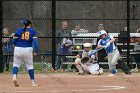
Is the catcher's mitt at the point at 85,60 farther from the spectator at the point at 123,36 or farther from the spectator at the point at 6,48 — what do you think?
the spectator at the point at 6,48

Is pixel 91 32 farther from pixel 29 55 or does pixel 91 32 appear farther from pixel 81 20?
pixel 29 55

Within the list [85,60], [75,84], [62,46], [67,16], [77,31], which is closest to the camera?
[75,84]

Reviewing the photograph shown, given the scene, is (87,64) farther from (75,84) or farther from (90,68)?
(75,84)

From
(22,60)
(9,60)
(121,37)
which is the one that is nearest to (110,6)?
(121,37)

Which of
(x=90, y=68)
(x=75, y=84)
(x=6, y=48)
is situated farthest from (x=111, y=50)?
(x=6, y=48)

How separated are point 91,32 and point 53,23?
1865mm

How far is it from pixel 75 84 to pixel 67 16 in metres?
8.04

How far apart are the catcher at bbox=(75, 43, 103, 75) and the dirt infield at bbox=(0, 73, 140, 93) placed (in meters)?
0.85

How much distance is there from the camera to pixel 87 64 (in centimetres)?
1914

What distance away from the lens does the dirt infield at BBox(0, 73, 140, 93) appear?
43.9 ft

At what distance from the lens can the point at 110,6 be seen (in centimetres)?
2262

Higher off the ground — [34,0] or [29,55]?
[34,0]

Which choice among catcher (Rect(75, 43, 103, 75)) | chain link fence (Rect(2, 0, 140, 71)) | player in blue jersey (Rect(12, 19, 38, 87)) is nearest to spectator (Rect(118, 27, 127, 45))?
chain link fence (Rect(2, 0, 140, 71))

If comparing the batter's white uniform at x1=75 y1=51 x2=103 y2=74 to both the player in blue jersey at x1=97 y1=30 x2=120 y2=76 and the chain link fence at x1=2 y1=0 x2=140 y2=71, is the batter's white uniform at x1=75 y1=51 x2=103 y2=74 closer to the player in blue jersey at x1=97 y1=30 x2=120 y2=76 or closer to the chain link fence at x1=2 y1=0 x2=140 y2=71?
the player in blue jersey at x1=97 y1=30 x2=120 y2=76
